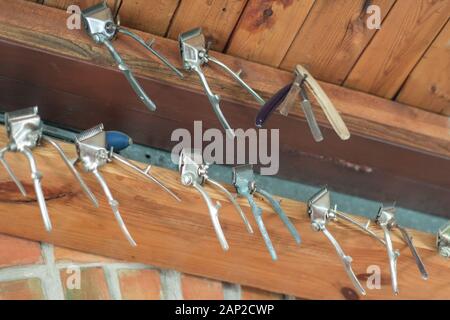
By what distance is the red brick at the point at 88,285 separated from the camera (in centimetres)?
148

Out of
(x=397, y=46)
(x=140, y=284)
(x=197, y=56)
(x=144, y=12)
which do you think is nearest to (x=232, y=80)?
(x=197, y=56)

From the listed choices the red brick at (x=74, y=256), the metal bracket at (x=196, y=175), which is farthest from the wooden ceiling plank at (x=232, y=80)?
the red brick at (x=74, y=256)

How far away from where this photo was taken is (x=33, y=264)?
4.82ft

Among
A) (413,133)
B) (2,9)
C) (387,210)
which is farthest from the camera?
(413,133)

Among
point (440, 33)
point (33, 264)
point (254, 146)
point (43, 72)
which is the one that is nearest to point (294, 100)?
point (254, 146)

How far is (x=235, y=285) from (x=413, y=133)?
18.2 inches

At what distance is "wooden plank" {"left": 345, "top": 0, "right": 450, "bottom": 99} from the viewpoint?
1.45 metres

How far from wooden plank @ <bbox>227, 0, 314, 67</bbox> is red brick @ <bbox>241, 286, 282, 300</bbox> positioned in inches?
17.8

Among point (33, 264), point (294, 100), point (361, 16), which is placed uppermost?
point (361, 16)

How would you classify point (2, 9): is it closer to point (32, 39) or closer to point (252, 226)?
point (32, 39)

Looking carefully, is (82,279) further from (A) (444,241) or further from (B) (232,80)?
(A) (444,241)

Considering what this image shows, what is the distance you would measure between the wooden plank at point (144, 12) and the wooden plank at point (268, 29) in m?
0.13

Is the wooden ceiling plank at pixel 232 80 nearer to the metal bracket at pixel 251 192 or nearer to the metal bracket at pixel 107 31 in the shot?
the metal bracket at pixel 107 31

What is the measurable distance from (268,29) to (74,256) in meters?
0.56
